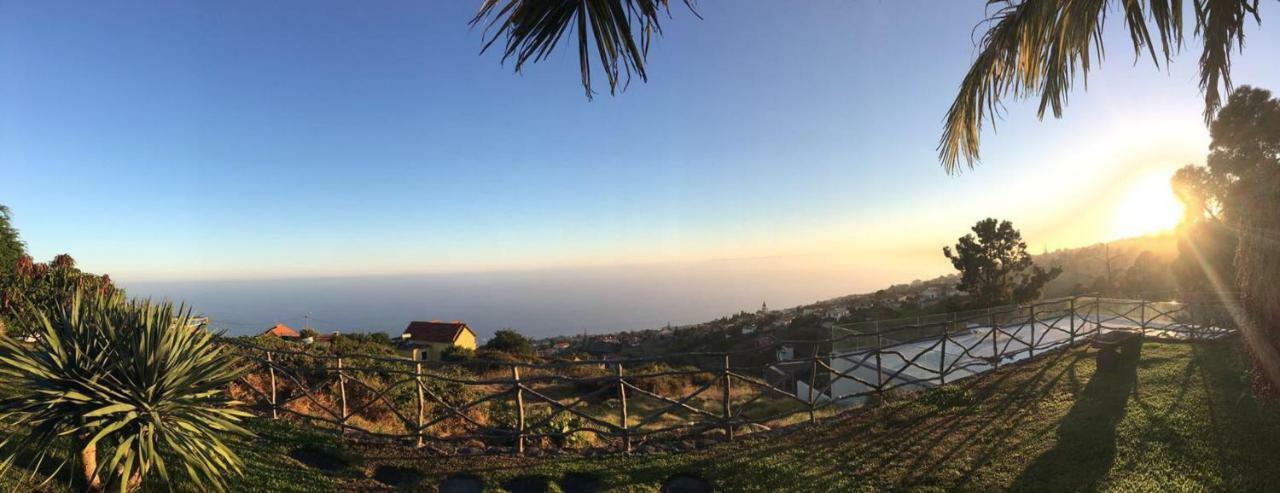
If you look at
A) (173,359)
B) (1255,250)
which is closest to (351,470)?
(173,359)

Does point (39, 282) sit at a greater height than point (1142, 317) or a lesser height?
greater

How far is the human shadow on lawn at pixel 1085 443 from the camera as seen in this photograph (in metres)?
4.59

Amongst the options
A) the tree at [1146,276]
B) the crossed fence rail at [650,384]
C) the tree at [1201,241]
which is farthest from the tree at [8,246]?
the tree at [1146,276]

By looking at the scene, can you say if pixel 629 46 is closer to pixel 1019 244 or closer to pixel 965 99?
pixel 965 99

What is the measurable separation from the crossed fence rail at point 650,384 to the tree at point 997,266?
1111 centimetres

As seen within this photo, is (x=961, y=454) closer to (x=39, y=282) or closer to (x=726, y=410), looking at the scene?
(x=726, y=410)

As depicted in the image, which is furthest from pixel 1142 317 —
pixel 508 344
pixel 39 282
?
pixel 39 282

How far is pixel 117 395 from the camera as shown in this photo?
4023 millimetres

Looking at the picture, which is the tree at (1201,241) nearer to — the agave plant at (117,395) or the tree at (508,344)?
the agave plant at (117,395)

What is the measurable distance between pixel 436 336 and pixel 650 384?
19.9 meters

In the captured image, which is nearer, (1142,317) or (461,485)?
(461,485)

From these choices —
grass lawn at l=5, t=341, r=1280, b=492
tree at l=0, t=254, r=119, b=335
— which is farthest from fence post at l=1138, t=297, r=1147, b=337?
tree at l=0, t=254, r=119, b=335

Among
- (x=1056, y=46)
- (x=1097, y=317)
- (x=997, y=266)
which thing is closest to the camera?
(x=1056, y=46)

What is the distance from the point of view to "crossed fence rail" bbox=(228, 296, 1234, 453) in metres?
6.57
